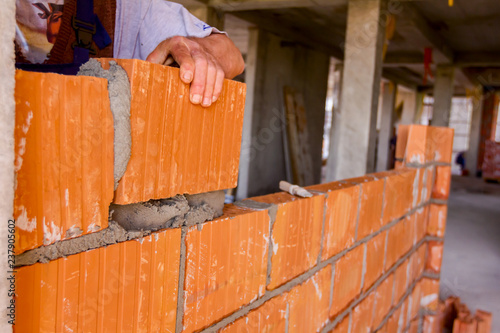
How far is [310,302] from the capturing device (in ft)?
5.21

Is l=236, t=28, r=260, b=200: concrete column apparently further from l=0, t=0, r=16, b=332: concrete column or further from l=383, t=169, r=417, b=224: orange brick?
l=0, t=0, r=16, b=332: concrete column

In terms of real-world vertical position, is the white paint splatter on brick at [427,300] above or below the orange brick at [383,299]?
below

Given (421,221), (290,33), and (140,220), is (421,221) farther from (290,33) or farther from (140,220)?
(290,33)

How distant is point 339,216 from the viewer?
1.73 meters

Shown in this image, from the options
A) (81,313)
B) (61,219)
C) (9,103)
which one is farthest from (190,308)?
(9,103)

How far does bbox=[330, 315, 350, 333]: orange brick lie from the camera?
72.8 inches

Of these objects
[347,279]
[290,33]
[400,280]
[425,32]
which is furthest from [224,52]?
[290,33]

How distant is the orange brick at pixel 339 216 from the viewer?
65.2 inches

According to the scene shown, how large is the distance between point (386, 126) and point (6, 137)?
16.1 meters

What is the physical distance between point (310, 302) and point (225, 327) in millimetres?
536

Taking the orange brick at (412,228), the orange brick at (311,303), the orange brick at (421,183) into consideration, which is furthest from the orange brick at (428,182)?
the orange brick at (311,303)

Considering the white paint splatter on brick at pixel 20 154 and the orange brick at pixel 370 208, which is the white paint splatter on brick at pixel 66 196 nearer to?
the white paint splatter on brick at pixel 20 154

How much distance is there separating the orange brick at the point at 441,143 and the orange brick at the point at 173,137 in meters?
2.54

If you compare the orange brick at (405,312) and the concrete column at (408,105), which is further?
the concrete column at (408,105)
